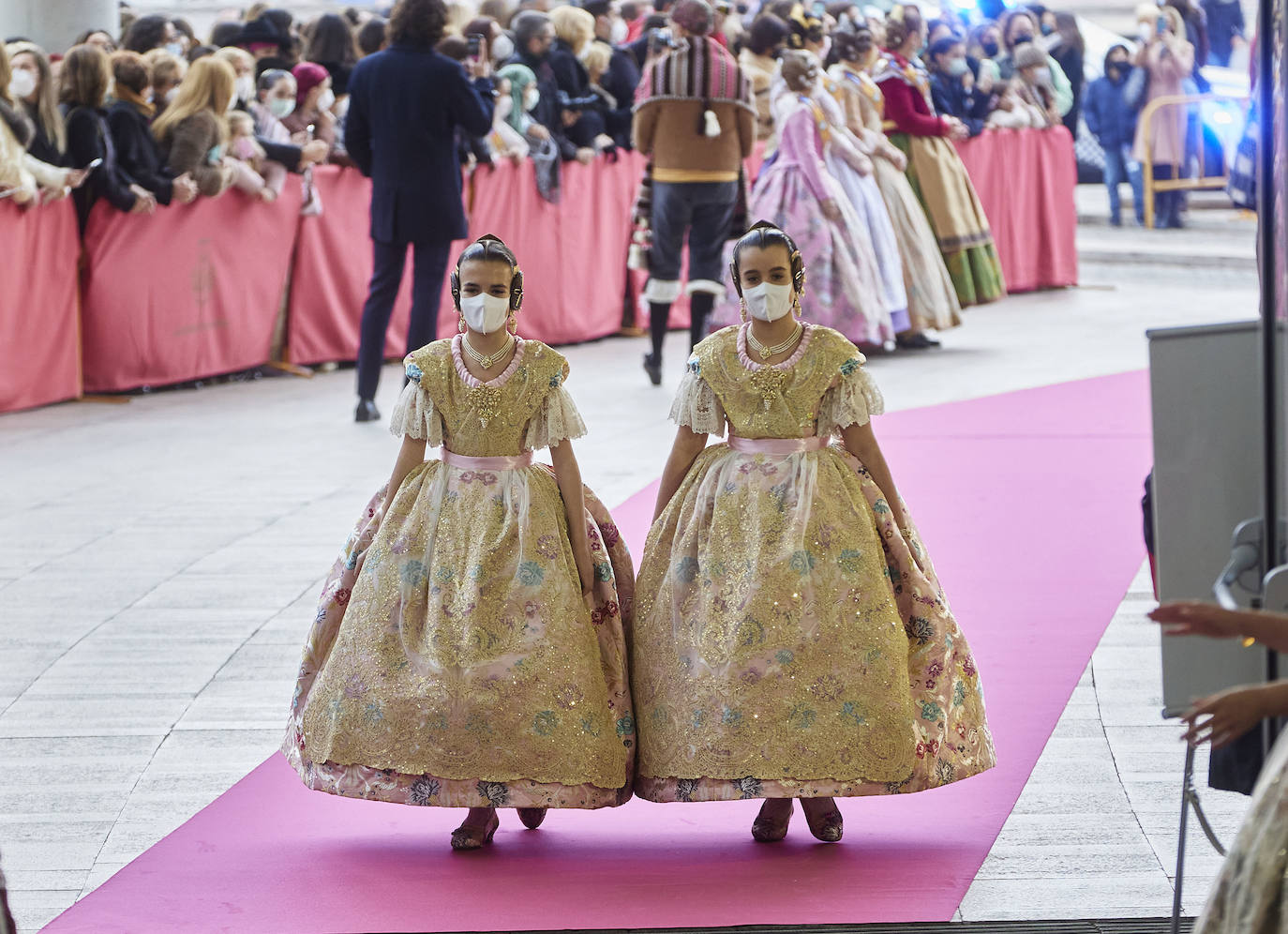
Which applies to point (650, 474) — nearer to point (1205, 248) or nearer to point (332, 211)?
point (332, 211)

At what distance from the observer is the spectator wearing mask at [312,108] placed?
9.74 m

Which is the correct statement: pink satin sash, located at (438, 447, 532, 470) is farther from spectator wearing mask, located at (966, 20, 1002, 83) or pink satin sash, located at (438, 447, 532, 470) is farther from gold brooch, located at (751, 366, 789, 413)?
spectator wearing mask, located at (966, 20, 1002, 83)

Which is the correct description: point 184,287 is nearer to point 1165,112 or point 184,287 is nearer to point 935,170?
point 935,170

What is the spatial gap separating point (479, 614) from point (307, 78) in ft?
22.6

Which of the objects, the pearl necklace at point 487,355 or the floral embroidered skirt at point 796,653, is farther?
the pearl necklace at point 487,355

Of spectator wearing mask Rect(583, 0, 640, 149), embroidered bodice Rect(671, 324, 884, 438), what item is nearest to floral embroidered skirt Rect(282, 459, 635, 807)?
embroidered bodice Rect(671, 324, 884, 438)

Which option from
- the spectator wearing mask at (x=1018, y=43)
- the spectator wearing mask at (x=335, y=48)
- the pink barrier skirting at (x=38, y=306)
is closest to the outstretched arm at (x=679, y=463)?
the pink barrier skirting at (x=38, y=306)

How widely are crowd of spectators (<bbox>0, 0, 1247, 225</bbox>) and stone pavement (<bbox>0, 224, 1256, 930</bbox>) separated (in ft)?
3.58

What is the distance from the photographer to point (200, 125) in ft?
28.6

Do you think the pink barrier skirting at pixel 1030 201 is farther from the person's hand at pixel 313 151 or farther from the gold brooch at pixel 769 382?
the gold brooch at pixel 769 382

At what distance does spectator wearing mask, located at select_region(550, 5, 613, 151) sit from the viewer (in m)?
10.8

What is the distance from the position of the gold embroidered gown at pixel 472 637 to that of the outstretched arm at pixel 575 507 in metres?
0.02

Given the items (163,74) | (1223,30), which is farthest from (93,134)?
(1223,30)

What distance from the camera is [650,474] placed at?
273 inches
